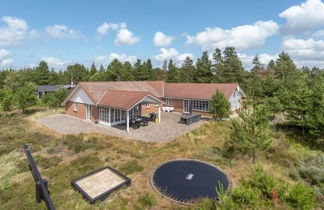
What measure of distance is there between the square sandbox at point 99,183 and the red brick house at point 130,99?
7.37 meters

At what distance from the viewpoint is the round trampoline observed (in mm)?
7021

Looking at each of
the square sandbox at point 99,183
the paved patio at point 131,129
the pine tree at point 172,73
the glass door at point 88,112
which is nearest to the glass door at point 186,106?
the paved patio at point 131,129

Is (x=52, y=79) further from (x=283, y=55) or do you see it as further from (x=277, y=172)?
(x=283, y=55)

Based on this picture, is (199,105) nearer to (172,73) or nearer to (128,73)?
(172,73)

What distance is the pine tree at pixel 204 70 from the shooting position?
4184 centimetres

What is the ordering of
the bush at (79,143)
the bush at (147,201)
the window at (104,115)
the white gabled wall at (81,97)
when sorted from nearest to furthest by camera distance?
the bush at (147,201)
the bush at (79,143)
the window at (104,115)
the white gabled wall at (81,97)

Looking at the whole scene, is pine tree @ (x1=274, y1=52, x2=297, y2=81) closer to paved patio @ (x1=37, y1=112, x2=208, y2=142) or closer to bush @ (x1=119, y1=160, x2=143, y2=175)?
Result: paved patio @ (x1=37, y1=112, x2=208, y2=142)

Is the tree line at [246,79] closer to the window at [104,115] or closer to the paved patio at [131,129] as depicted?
the paved patio at [131,129]

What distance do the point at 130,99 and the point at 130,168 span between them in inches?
340

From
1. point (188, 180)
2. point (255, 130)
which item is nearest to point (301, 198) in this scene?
point (188, 180)

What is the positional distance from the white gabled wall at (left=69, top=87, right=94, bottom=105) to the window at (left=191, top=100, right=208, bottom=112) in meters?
13.6

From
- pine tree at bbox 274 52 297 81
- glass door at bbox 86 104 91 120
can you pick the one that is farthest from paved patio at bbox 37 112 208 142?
pine tree at bbox 274 52 297 81

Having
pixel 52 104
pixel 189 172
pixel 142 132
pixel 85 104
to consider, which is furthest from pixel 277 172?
pixel 52 104

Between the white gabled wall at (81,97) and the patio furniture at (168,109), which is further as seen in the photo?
the patio furniture at (168,109)
